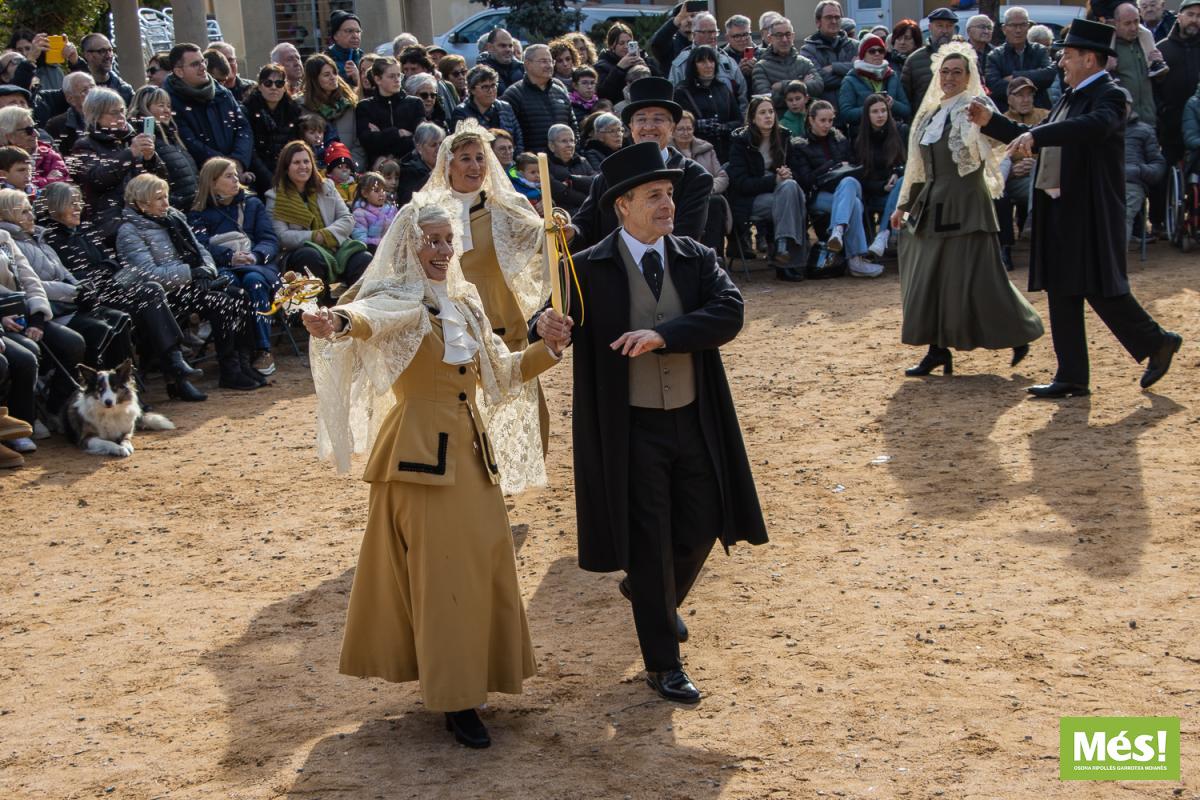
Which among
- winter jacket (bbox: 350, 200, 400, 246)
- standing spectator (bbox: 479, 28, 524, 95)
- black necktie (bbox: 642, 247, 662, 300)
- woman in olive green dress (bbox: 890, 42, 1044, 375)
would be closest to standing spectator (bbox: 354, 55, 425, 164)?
winter jacket (bbox: 350, 200, 400, 246)

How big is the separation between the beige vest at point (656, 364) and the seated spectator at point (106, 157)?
616cm

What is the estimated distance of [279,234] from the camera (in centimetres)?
1168

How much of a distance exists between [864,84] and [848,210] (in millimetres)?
1687

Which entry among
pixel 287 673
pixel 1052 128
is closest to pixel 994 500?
pixel 1052 128

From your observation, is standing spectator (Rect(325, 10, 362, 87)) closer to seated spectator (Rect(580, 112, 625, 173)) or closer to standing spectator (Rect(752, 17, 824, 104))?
seated spectator (Rect(580, 112, 625, 173))

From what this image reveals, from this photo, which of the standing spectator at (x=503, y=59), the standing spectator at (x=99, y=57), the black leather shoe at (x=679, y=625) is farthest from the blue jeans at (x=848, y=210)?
the black leather shoe at (x=679, y=625)

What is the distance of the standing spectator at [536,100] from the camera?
13578mm

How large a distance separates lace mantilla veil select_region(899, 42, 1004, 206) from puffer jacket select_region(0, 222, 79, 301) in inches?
222

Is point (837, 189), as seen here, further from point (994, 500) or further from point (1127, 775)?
point (1127, 775)

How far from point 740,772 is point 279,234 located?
779cm

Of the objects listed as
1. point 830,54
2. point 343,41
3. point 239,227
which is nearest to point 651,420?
point 239,227

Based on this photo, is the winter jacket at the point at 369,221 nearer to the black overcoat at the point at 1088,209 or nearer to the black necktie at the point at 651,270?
the black overcoat at the point at 1088,209

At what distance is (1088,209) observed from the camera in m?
9.04

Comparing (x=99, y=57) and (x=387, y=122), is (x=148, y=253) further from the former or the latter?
(x=387, y=122)
